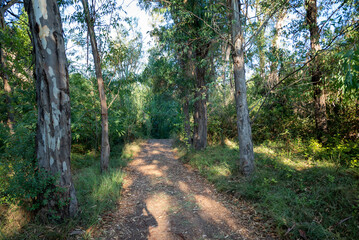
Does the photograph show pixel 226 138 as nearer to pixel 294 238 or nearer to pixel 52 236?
pixel 294 238

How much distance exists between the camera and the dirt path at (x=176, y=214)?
10.9 feet

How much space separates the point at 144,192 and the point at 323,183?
171 inches

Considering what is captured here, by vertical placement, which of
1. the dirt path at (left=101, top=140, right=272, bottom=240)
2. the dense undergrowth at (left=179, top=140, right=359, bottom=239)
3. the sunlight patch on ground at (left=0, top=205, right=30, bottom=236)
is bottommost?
the dirt path at (left=101, top=140, right=272, bottom=240)

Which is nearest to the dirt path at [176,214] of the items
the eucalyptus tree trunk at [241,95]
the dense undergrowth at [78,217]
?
the dense undergrowth at [78,217]

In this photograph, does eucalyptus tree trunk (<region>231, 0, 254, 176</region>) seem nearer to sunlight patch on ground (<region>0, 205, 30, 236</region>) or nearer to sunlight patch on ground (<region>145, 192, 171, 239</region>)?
sunlight patch on ground (<region>145, 192, 171, 239</region>)

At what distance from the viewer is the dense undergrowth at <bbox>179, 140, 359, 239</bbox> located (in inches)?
121

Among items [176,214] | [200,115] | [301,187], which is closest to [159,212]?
[176,214]

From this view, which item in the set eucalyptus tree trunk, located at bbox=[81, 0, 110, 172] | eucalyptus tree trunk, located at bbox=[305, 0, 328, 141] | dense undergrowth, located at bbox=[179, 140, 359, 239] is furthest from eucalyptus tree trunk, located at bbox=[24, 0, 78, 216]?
eucalyptus tree trunk, located at bbox=[305, 0, 328, 141]

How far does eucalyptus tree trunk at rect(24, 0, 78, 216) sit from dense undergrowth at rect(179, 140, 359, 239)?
381 centimetres

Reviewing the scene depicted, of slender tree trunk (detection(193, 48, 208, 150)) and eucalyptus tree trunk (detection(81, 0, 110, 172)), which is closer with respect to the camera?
eucalyptus tree trunk (detection(81, 0, 110, 172))

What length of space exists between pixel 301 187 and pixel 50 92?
17.6 feet

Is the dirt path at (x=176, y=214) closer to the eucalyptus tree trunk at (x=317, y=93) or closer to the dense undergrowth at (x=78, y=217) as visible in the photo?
the dense undergrowth at (x=78, y=217)

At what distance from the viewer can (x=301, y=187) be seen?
413cm

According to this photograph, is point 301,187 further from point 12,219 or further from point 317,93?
point 12,219
